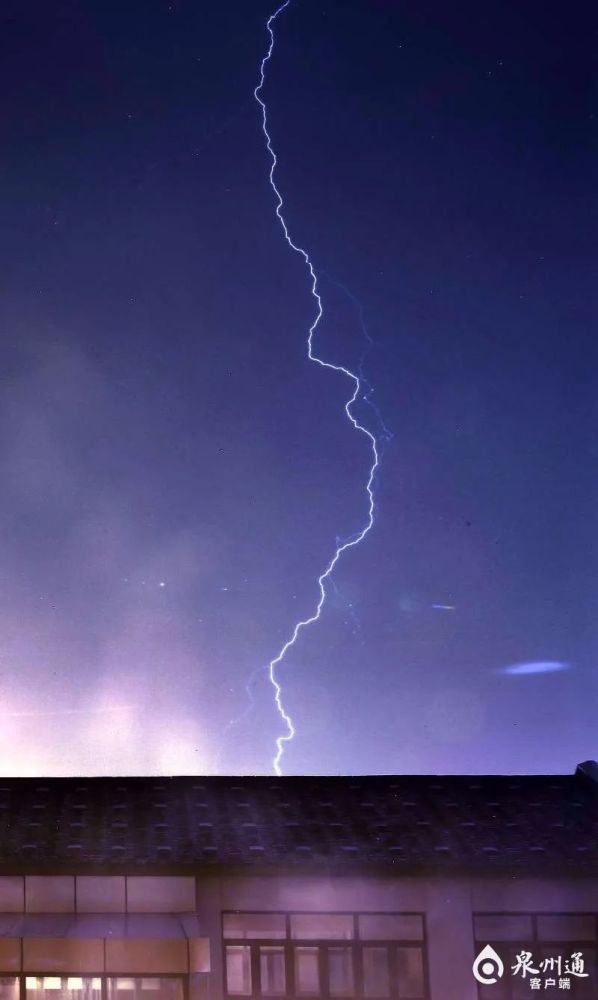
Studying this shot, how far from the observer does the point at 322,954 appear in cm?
1398

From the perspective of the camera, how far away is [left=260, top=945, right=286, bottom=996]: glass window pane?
1393cm

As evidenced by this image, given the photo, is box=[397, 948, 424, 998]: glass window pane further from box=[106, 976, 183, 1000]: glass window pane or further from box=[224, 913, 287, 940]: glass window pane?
box=[106, 976, 183, 1000]: glass window pane

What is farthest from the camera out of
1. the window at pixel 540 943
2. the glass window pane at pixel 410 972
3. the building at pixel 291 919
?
the window at pixel 540 943

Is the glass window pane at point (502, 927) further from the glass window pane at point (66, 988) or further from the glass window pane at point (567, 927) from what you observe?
the glass window pane at point (66, 988)

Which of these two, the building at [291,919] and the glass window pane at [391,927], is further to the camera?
the glass window pane at [391,927]

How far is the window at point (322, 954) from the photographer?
13906 mm

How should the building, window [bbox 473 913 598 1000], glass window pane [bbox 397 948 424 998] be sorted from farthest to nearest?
window [bbox 473 913 598 1000], glass window pane [bbox 397 948 424 998], the building

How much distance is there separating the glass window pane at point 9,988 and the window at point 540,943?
612 centimetres

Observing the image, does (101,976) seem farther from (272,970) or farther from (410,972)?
(410,972)

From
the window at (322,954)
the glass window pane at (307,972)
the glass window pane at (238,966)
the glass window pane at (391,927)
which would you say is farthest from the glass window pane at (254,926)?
the glass window pane at (391,927)

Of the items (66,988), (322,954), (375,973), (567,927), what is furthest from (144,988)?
(567,927)

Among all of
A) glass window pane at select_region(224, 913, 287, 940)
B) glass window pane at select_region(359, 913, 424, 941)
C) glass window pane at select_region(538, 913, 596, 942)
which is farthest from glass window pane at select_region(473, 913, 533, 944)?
glass window pane at select_region(224, 913, 287, 940)

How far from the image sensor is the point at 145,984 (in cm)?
1380

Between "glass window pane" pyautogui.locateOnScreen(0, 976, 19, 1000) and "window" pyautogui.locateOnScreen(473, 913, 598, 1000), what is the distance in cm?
612
